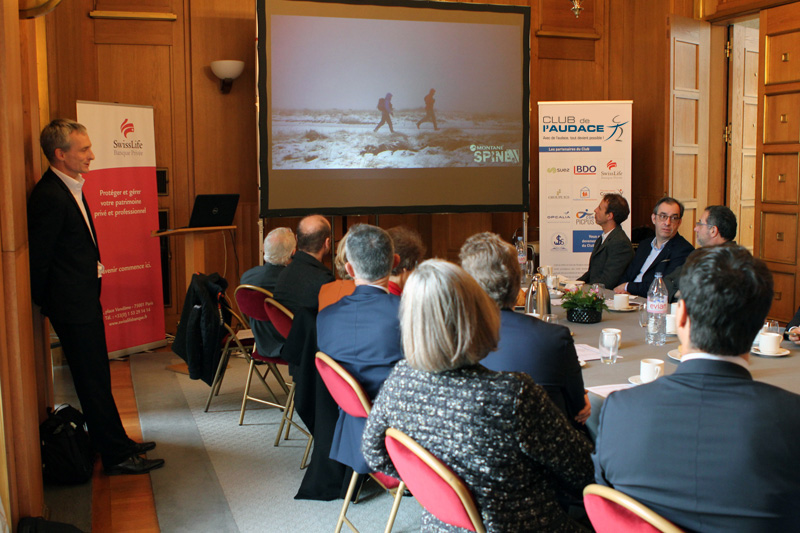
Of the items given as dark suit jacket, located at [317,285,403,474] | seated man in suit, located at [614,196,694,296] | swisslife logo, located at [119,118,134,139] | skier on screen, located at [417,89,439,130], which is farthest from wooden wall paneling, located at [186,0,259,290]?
dark suit jacket, located at [317,285,403,474]

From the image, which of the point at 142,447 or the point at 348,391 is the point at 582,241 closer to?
the point at 142,447

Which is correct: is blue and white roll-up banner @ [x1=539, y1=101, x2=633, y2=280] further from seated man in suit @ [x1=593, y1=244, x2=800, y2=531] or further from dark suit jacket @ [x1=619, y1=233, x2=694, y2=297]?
seated man in suit @ [x1=593, y1=244, x2=800, y2=531]

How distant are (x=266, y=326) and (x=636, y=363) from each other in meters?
2.15

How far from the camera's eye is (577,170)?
769 cm

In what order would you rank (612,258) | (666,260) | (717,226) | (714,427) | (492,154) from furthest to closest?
(492,154)
(612,258)
(666,260)
(717,226)
(714,427)

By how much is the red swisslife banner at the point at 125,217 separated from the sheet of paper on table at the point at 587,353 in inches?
161

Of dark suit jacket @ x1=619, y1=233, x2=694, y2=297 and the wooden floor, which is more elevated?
dark suit jacket @ x1=619, y1=233, x2=694, y2=297

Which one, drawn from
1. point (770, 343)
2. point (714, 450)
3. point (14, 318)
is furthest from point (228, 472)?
point (714, 450)

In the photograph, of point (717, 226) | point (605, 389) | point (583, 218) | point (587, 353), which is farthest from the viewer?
point (583, 218)

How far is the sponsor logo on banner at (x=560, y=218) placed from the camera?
770cm

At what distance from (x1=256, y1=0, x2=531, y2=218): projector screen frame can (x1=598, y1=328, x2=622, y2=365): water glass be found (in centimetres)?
443

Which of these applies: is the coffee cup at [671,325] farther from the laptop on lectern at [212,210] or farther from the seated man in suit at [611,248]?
the laptop on lectern at [212,210]

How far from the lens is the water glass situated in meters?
2.76

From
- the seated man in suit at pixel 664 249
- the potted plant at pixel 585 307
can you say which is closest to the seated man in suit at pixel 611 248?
the seated man in suit at pixel 664 249
